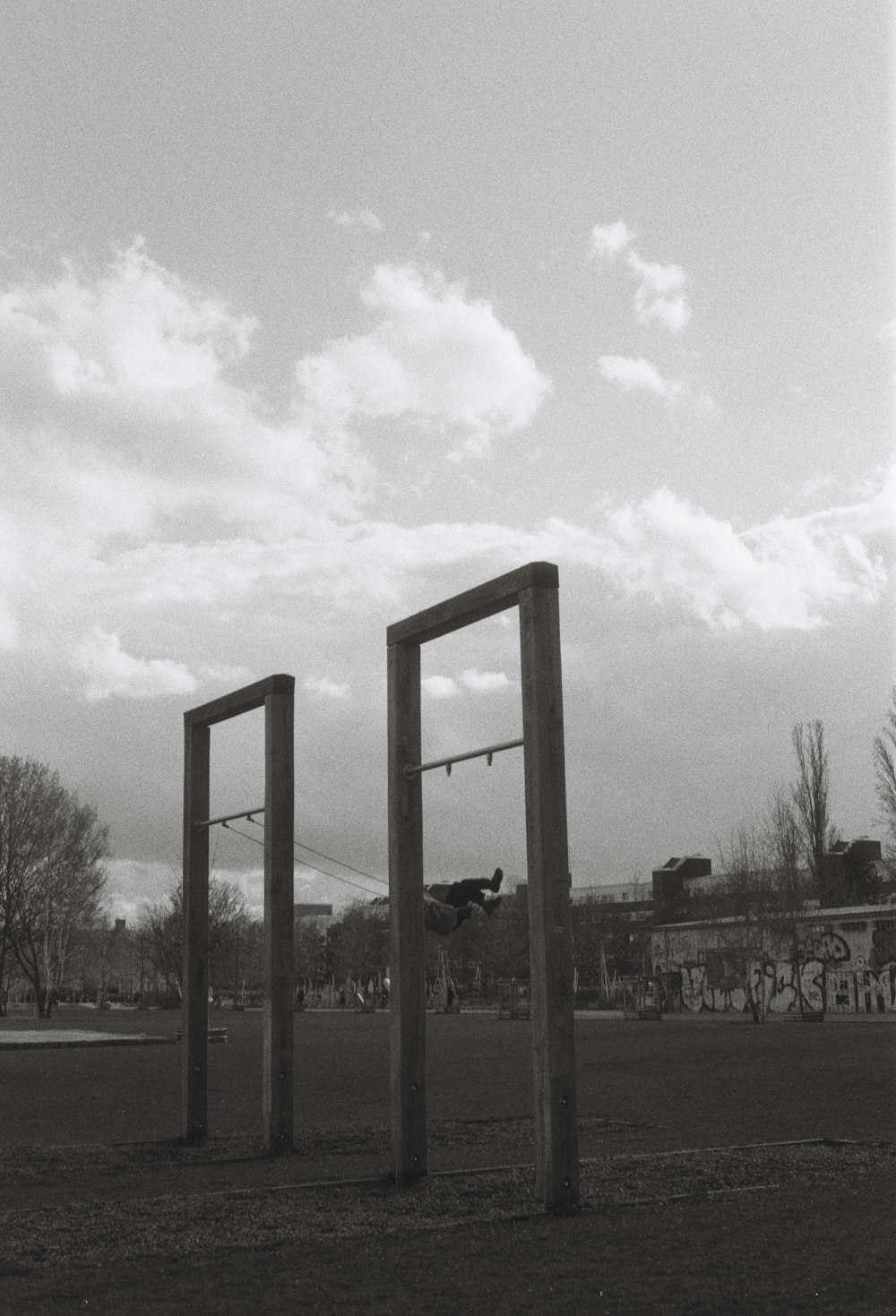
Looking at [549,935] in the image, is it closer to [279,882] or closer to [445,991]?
[279,882]

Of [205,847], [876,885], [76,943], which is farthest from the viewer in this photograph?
[876,885]

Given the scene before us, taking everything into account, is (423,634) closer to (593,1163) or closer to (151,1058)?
(593,1163)

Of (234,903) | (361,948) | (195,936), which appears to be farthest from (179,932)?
(195,936)

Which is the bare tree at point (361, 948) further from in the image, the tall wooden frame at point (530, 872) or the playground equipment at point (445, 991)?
the tall wooden frame at point (530, 872)

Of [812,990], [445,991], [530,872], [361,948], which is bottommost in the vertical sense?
[445,991]

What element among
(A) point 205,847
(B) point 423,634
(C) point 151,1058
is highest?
(B) point 423,634

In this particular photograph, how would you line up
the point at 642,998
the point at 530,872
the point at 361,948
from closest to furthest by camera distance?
the point at 530,872 → the point at 642,998 → the point at 361,948

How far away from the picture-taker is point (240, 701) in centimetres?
1259

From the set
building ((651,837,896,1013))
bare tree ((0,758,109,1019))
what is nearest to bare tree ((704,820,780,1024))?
building ((651,837,896,1013))

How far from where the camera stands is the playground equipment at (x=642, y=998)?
49.8 metres

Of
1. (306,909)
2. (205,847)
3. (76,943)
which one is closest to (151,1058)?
(205,847)

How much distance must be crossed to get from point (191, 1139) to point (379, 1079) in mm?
8454

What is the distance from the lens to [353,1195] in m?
Result: 9.17

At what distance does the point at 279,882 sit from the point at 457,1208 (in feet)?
13.0
